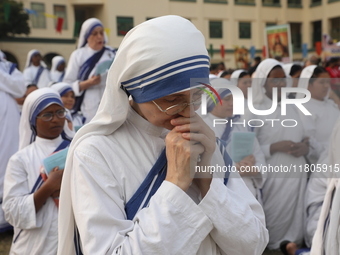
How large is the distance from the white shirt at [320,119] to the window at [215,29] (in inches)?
902

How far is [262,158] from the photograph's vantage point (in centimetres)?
481

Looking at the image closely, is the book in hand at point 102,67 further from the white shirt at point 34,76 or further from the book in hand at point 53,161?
the white shirt at point 34,76

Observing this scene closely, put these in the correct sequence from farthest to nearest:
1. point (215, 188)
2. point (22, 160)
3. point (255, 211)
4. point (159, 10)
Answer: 1. point (159, 10)
2. point (22, 160)
3. point (255, 211)
4. point (215, 188)

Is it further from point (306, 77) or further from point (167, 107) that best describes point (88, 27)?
point (167, 107)

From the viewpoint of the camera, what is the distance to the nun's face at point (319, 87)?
5.48 metres

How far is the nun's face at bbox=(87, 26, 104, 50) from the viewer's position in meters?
5.96

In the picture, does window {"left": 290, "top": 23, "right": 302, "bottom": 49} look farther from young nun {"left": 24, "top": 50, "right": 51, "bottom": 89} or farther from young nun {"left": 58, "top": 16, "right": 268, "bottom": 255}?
young nun {"left": 58, "top": 16, "right": 268, "bottom": 255}

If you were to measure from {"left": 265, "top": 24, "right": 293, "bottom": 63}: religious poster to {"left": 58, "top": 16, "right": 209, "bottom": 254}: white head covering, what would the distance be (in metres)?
9.35

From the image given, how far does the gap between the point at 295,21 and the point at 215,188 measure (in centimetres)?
3393

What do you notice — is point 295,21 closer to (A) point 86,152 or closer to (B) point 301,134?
(B) point 301,134

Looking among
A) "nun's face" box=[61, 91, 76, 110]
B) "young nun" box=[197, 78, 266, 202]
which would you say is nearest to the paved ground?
"young nun" box=[197, 78, 266, 202]

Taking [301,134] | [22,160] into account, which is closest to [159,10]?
[301,134]

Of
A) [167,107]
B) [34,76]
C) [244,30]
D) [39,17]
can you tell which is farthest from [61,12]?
[167,107]

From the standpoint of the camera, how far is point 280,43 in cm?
1107
